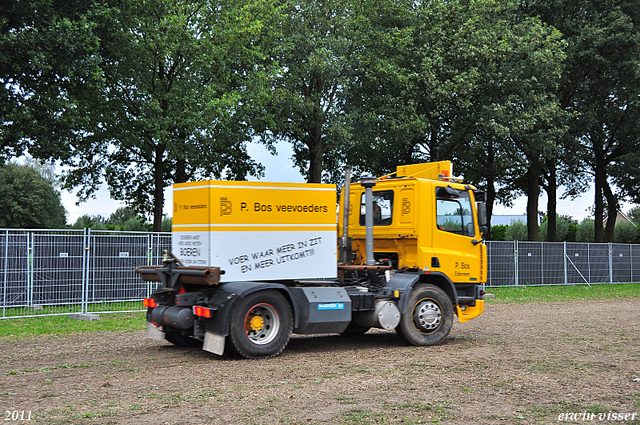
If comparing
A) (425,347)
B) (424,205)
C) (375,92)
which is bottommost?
(425,347)

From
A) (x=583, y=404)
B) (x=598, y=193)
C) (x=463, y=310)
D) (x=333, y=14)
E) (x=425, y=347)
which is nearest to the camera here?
(x=583, y=404)

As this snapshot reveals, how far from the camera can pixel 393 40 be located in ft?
88.5

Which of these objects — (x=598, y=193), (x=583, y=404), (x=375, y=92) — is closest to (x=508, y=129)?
(x=375, y=92)

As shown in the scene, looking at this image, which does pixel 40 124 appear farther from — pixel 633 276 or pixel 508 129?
pixel 633 276

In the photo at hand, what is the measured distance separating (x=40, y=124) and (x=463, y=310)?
15512 mm

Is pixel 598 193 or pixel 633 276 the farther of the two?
pixel 598 193

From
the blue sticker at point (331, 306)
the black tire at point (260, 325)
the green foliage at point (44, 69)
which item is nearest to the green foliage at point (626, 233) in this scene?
the green foliage at point (44, 69)

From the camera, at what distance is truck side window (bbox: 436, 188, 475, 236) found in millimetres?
10852

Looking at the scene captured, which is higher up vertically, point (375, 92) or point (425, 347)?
point (375, 92)

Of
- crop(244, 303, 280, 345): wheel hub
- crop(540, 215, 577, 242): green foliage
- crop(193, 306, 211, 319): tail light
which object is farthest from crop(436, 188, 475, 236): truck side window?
crop(540, 215, 577, 242): green foliage

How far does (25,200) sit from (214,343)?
51.2 metres

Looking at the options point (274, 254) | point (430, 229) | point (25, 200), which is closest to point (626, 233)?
point (430, 229)

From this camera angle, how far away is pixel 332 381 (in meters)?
7.57

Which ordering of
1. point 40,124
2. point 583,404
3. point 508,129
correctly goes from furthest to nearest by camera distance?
1. point 508,129
2. point 40,124
3. point 583,404
